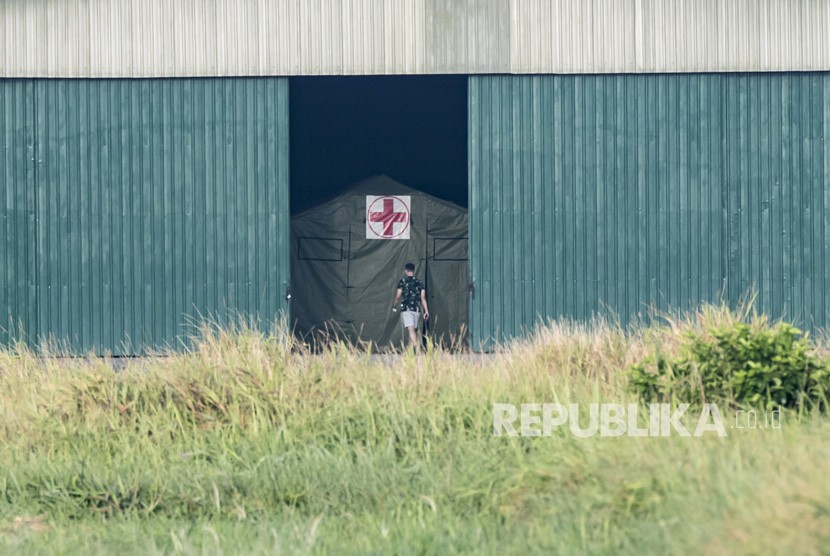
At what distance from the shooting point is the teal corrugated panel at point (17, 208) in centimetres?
2067

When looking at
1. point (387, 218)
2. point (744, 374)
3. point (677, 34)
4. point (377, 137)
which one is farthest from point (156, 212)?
point (744, 374)

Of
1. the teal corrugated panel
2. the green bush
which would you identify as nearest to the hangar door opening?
the teal corrugated panel

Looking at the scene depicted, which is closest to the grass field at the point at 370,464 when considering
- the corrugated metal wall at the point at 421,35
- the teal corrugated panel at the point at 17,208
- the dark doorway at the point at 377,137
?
the teal corrugated panel at the point at 17,208

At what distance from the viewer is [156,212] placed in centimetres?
2067

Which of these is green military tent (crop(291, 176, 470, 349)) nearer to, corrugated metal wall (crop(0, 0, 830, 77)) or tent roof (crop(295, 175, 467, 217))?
tent roof (crop(295, 175, 467, 217))

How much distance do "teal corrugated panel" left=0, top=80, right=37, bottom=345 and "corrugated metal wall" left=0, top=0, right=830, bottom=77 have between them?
63cm

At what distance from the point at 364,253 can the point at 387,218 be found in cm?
86

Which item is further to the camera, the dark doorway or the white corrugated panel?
the dark doorway

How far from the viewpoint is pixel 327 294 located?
23.6 metres

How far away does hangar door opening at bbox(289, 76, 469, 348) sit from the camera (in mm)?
23594

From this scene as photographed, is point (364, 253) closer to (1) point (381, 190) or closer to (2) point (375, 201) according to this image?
(2) point (375, 201)

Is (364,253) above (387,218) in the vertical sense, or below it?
below

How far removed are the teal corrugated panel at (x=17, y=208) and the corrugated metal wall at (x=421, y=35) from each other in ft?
2.06

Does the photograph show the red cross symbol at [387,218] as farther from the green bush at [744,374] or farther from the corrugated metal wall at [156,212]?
the green bush at [744,374]
